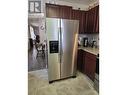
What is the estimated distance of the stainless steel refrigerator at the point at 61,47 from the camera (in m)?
2.90

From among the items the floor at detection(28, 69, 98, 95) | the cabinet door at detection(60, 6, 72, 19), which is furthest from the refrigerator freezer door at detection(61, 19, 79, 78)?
the cabinet door at detection(60, 6, 72, 19)

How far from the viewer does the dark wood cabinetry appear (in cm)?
294

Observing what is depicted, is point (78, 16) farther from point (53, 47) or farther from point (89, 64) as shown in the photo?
point (89, 64)

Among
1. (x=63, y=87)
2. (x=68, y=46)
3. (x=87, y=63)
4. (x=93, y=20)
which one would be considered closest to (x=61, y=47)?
(x=68, y=46)

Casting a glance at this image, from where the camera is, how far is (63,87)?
9.20 ft

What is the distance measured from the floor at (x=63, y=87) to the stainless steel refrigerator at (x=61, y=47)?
0.21 metres

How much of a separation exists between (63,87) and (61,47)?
1.05 metres

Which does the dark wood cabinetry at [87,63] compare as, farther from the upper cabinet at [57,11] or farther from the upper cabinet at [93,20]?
the upper cabinet at [57,11]
